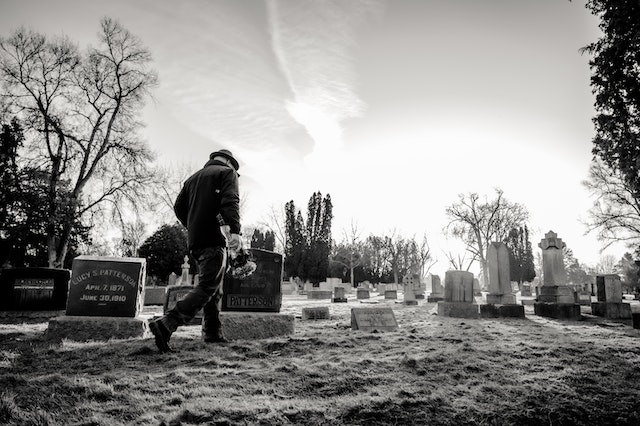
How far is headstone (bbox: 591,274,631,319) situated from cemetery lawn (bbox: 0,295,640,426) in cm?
741

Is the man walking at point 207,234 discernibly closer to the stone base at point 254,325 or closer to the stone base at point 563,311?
the stone base at point 254,325

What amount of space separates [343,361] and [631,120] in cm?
1437

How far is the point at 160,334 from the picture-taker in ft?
11.9

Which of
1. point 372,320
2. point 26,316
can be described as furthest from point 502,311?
point 26,316

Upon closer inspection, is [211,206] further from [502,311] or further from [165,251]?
[165,251]

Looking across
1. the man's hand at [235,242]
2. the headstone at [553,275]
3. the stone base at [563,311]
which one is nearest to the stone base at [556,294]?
the headstone at [553,275]

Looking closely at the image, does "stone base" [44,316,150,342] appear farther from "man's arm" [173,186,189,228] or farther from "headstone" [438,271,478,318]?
"headstone" [438,271,478,318]

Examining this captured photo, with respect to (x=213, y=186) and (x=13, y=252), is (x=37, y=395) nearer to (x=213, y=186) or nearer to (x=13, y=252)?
(x=213, y=186)

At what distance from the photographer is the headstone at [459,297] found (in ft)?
30.2

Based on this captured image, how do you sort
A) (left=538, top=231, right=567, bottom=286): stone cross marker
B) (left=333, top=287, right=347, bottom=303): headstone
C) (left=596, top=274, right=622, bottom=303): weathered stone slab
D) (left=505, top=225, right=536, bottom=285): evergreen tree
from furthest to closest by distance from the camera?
1. (left=505, top=225, right=536, bottom=285): evergreen tree
2. (left=333, top=287, right=347, bottom=303): headstone
3. (left=538, top=231, right=567, bottom=286): stone cross marker
4. (left=596, top=274, right=622, bottom=303): weathered stone slab

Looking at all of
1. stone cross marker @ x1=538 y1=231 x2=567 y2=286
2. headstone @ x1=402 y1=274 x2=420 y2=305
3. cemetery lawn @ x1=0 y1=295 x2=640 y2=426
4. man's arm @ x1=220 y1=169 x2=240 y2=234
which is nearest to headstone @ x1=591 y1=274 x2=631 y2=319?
stone cross marker @ x1=538 y1=231 x2=567 y2=286

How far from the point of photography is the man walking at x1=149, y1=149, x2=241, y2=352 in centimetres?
364

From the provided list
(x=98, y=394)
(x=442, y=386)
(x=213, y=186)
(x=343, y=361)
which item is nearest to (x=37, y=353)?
(x=98, y=394)

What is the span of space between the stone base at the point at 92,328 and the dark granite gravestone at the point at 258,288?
4.48 feet
